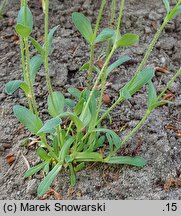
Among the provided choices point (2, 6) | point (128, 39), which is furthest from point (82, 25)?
point (2, 6)

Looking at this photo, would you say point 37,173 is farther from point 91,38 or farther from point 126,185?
point 91,38

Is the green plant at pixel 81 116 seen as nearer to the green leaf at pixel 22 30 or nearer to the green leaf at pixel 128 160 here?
the green leaf at pixel 128 160

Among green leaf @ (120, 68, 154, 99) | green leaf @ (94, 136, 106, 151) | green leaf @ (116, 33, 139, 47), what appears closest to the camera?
green leaf @ (116, 33, 139, 47)

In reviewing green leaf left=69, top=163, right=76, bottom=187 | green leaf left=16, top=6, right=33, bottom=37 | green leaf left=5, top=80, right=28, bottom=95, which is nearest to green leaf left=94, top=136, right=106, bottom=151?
green leaf left=69, top=163, right=76, bottom=187

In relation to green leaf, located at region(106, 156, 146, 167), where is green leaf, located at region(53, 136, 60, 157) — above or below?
above

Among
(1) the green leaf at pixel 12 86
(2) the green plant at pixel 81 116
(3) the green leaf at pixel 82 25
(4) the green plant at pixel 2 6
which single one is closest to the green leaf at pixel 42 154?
(2) the green plant at pixel 81 116

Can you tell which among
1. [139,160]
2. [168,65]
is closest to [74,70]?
[168,65]

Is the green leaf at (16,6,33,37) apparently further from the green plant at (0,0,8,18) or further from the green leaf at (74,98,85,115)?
the green plant at (0,0,8,18)
